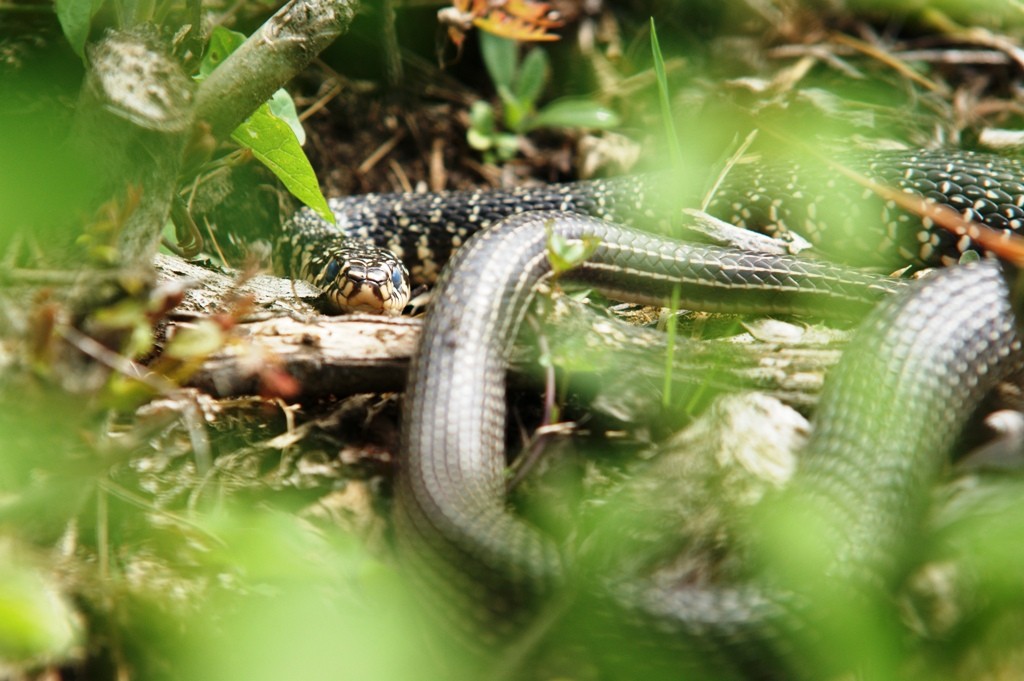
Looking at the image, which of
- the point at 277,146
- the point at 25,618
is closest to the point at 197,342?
the point at 25,618

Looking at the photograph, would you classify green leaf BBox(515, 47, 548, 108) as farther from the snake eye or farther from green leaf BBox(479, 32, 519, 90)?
the snake eye

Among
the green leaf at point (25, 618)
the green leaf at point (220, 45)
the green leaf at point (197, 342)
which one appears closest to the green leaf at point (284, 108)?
the green leaf at point (220, 45)

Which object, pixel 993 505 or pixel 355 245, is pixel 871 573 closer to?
pixel 993 505

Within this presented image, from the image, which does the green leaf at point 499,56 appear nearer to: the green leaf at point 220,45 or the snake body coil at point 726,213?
the snake body coil at point 726,213

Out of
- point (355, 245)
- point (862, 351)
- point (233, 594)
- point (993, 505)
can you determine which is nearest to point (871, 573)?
point (993, 505)

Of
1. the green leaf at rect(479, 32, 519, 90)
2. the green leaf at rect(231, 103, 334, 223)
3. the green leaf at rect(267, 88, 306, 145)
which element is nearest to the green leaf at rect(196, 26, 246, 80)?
the green leaf at rect(267, 88, 306, 145)
